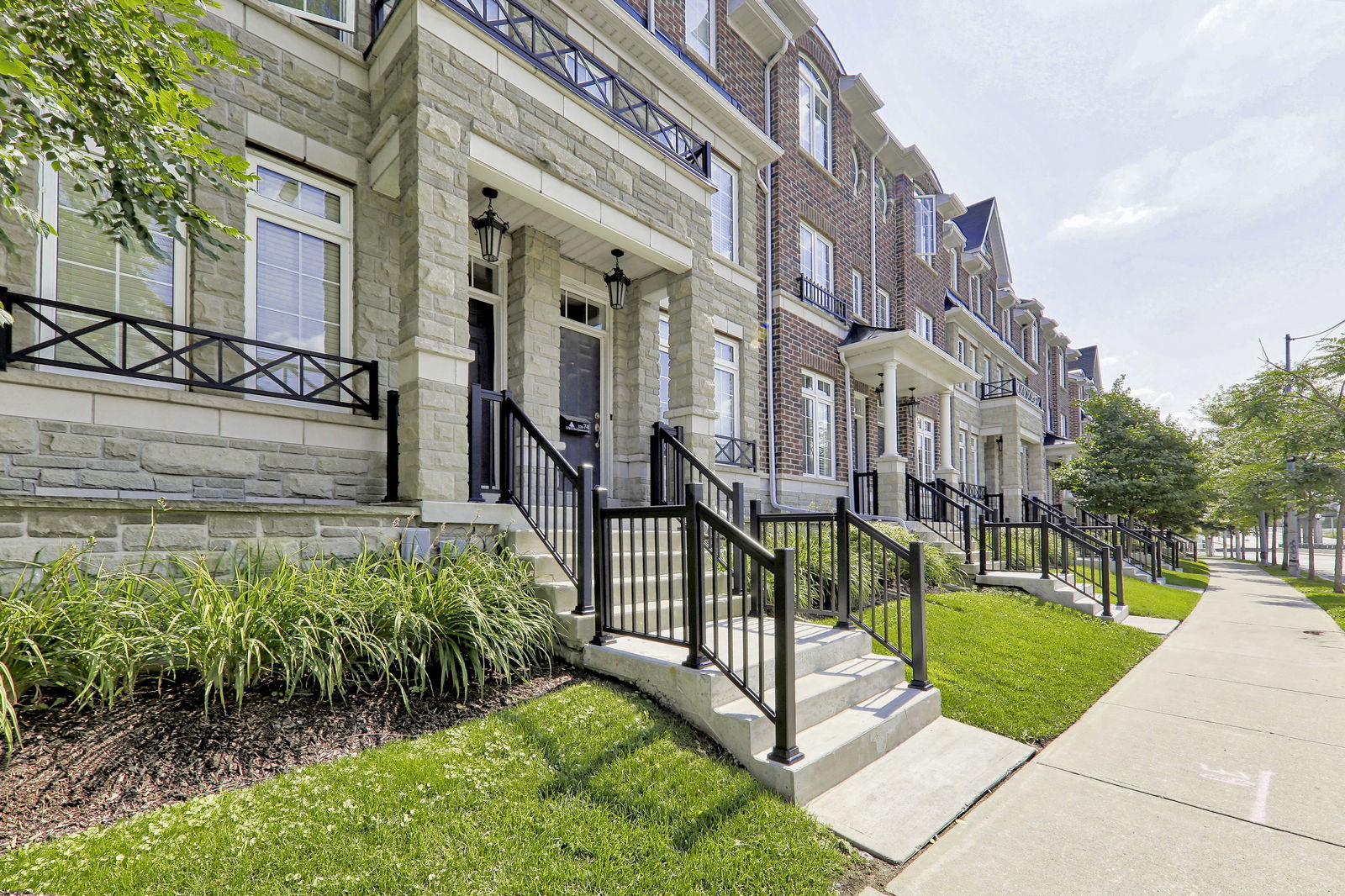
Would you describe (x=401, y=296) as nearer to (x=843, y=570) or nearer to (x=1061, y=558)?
(x=843, y=570)

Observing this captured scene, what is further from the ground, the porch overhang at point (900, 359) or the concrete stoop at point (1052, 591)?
the porch overhang at point (900, 359)

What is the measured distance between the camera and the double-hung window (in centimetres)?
550

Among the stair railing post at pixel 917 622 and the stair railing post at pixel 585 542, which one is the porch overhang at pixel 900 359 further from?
the stair railing post at pixel 585 542

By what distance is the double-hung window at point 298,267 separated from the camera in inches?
217

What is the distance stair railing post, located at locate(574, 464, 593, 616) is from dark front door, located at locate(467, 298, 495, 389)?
11.1ft

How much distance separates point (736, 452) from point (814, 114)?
7.81 meters

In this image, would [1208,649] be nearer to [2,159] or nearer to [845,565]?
[845,565]

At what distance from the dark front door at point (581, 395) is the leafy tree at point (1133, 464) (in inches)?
654

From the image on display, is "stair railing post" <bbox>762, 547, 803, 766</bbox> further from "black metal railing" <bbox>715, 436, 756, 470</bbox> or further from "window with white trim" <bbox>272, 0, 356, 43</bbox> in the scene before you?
→ "black metal railing" <bbox>715, 436, 756, 470</bbox>

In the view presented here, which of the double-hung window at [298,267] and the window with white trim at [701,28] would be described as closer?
the double-hung window at [298,267]

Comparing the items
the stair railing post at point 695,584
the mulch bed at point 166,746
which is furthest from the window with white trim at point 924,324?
the mulch bed at point 166,746

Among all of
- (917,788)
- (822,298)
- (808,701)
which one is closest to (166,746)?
(808,701)

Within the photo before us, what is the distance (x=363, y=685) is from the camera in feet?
11.9

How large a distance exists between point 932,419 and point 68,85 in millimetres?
16532
